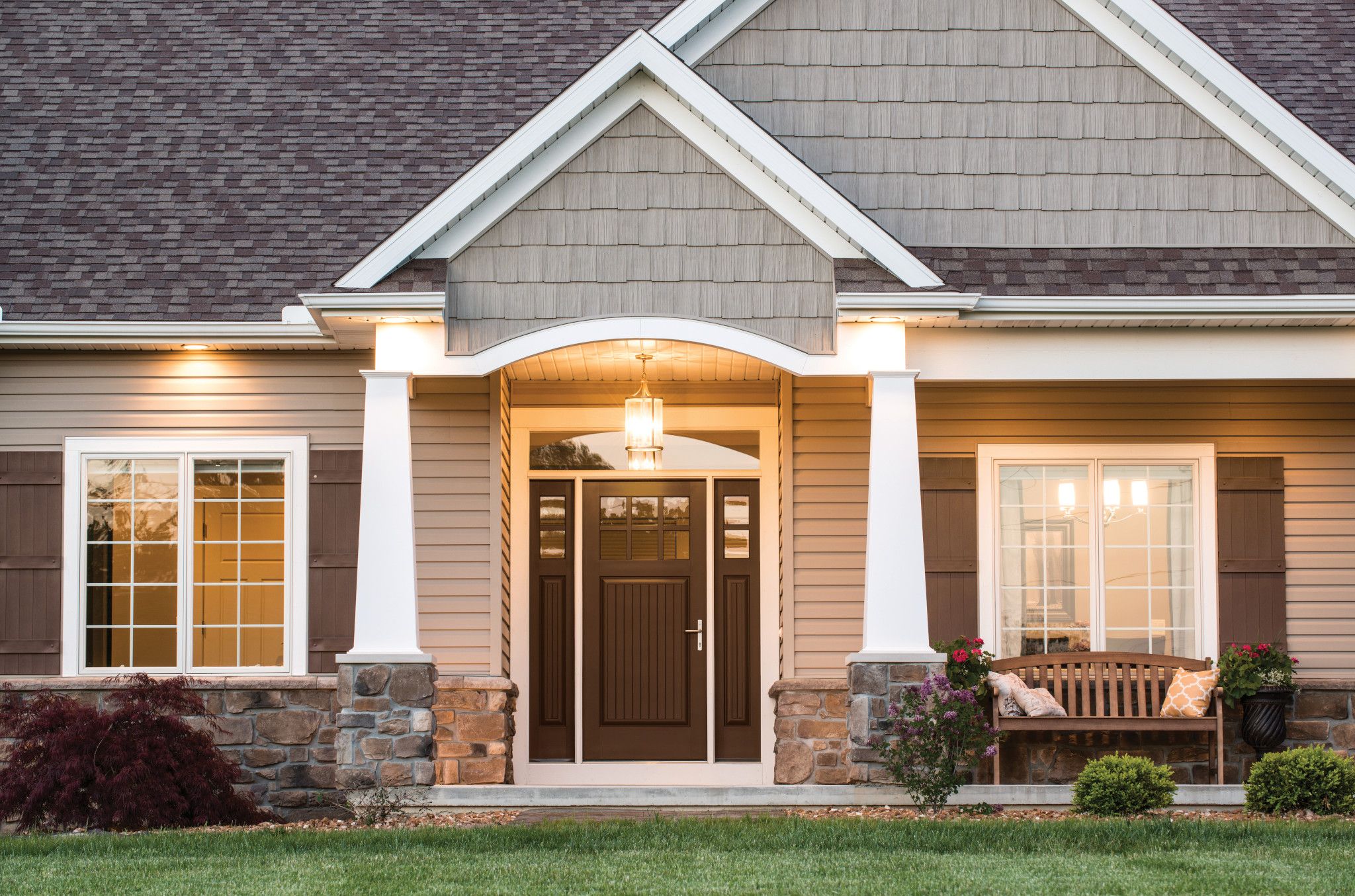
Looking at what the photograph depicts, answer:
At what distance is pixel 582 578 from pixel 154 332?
3.23 m

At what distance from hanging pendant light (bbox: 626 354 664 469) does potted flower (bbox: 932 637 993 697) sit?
2121 mm

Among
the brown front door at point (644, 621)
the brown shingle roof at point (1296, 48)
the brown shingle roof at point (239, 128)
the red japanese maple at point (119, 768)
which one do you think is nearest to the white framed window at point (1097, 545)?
the brown front door at point (644, 621)

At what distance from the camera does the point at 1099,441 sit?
371 inches

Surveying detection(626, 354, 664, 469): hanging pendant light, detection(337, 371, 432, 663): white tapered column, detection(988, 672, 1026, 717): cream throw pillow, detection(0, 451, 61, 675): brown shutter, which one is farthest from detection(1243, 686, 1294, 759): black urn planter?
detection(0, 451, 61, 675): brown shutter

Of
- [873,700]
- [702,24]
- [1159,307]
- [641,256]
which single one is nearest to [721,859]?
[873,700]

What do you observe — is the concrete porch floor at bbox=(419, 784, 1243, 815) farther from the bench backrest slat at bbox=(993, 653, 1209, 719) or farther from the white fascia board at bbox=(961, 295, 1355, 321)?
the white fascia board at bbox=(961, 295, 1355, 321)

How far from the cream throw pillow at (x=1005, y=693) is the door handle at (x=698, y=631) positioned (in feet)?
6.92

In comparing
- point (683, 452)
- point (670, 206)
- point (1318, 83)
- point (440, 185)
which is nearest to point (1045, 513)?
point (683, 452)

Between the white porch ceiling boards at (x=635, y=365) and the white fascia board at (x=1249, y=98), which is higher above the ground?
the white fascia board at (x=1249, y=98)

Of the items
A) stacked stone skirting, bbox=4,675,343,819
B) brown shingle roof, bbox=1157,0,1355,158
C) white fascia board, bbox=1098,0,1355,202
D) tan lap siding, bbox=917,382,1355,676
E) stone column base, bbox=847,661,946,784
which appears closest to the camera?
stone column base, bbox=847,661,946,784

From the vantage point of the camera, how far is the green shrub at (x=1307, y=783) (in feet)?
24.4

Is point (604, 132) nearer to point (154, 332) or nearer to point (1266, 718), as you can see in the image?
point (154, 332)

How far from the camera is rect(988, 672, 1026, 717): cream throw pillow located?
8617mm

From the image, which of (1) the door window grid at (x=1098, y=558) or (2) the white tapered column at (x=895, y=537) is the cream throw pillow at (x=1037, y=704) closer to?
(1) the door window grid at (x=1098, y=558)
